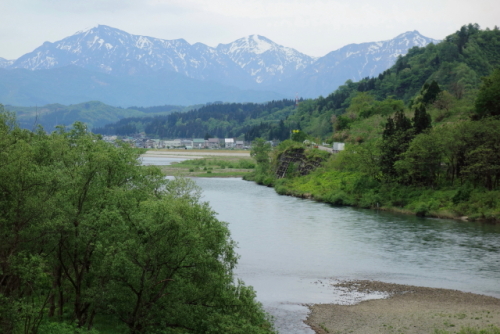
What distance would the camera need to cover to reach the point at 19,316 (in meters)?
16.9

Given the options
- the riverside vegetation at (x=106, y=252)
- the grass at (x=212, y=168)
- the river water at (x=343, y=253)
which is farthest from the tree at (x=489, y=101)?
the grass at (x=212, y=168)

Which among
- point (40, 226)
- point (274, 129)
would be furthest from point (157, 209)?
point (274, 129)

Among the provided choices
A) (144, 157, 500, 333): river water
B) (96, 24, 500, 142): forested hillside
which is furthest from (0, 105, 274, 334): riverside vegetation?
(96, 24, 500, 142): forested hillside

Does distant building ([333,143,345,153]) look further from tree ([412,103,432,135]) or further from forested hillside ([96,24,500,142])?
tree ([412,103,432,135])

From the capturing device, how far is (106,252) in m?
19.5

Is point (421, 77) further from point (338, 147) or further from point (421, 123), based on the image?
point (421, 123)

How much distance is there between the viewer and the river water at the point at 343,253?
3180 cm

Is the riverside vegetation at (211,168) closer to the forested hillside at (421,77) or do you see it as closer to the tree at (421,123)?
the forested hillside at (421,77)

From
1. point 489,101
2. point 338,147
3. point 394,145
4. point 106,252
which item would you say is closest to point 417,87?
point 338,147

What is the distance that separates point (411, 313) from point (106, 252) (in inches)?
608

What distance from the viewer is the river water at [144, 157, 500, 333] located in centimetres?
3180

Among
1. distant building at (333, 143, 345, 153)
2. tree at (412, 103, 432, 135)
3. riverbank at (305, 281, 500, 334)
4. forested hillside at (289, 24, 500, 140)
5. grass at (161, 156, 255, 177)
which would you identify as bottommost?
riverbank at (305, 281, 500, 334)

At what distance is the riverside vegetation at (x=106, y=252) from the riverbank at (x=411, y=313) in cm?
546

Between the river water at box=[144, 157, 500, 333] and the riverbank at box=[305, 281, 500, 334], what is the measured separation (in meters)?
1.13
